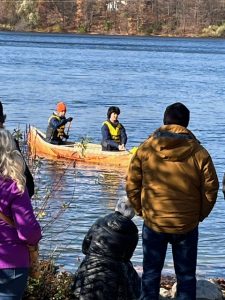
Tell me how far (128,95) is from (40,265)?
109 ft

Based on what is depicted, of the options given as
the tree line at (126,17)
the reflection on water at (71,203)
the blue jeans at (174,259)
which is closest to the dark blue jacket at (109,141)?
the reflection on water at (71,203)

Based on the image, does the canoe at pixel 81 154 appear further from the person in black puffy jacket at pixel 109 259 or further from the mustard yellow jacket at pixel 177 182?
Answer: the mustard yellow jacket at pixel 177 182

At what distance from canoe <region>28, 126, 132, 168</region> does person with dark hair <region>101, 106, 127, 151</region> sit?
0.19 meters

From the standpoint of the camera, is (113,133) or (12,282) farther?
(113,133)

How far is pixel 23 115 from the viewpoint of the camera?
29.9 metres

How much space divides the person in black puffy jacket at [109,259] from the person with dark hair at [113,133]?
35.6 feet

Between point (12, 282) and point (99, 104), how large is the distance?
29754mm

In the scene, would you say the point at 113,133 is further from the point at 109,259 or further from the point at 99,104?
the point at 99,104

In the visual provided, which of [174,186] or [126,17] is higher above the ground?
[174,186]

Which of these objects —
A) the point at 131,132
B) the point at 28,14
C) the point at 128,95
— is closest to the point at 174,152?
the point at 131,132

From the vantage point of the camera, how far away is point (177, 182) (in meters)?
6.42

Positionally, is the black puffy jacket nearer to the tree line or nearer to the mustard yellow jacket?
the mustard yellow jacket

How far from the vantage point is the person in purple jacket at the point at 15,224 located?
503 cm

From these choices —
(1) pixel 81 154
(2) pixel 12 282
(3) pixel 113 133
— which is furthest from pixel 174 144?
(1) pixel 81 154
